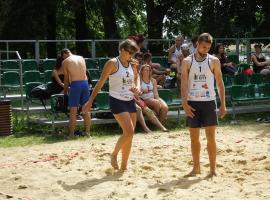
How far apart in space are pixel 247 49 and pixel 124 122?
1261 cm

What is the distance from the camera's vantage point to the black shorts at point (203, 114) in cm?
781

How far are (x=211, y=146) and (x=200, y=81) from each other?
3.03 ft

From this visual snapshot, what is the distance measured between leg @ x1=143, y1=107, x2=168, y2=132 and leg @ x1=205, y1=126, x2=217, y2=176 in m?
4.92

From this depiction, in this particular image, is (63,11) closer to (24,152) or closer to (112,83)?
(24,152)

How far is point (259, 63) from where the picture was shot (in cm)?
1666

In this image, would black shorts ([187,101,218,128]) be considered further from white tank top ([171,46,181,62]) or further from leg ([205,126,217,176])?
white tank top ([171,46,181,62])

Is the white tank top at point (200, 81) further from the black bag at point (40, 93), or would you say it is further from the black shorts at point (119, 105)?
the black bag at point (40, 93)

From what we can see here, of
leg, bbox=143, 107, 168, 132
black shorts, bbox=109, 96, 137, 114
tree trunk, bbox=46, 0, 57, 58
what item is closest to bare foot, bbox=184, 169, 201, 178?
black shorts, bbox=109, 96, 137, 114

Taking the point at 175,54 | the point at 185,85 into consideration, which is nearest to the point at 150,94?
the point at 175,54

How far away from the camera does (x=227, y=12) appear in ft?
78.9

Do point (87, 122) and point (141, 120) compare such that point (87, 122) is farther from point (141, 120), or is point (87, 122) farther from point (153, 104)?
point (153, 104)

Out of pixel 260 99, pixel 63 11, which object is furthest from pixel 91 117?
pixel 63 11

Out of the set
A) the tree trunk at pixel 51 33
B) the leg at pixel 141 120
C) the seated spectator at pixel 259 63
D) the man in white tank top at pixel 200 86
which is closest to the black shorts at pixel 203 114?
the man in white tank top at pixel 200 86

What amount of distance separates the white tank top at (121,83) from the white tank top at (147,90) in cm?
495
